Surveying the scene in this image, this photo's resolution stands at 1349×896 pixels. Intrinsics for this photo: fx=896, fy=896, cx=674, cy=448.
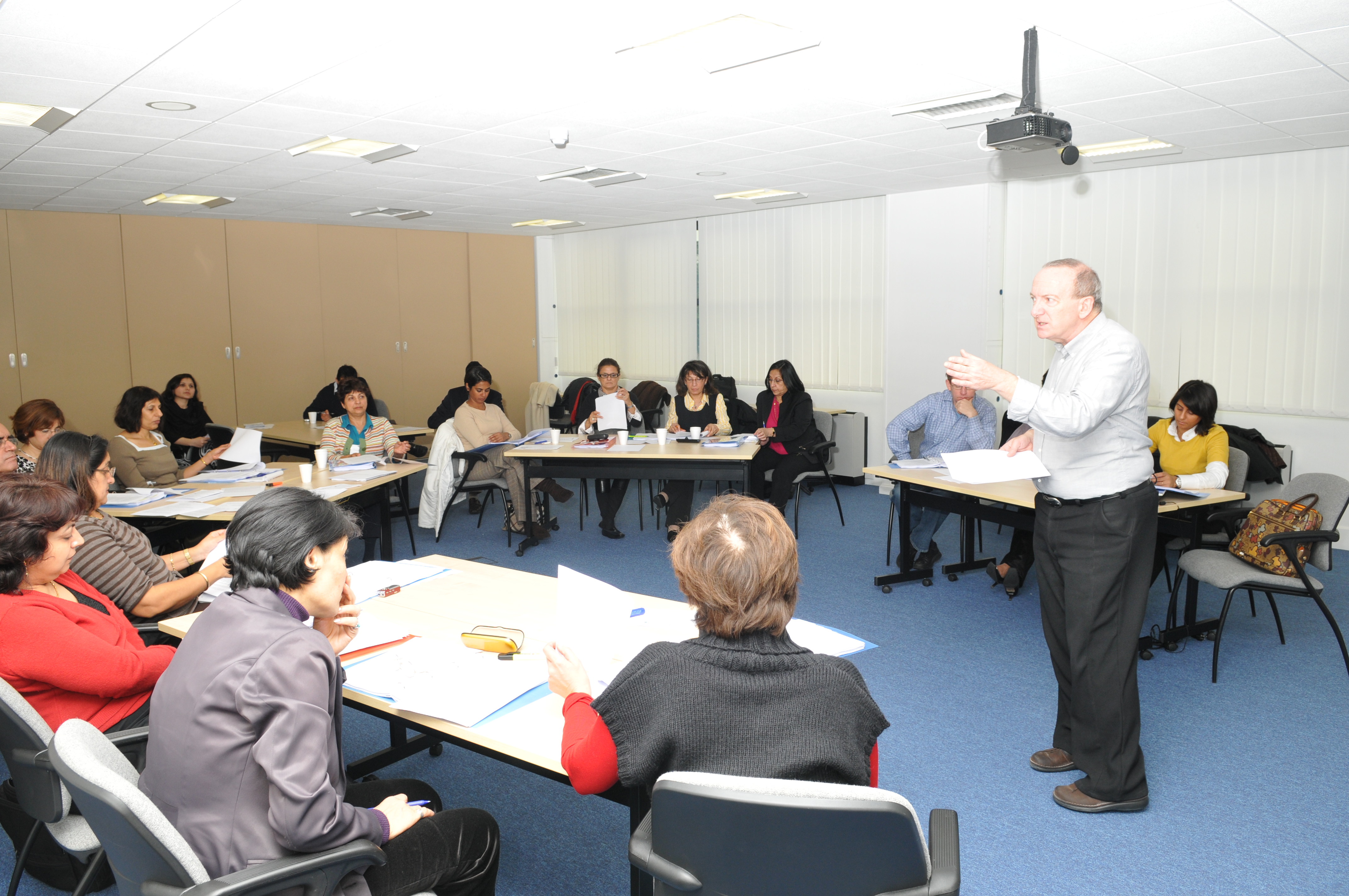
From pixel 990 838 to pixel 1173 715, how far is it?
1.28 metres

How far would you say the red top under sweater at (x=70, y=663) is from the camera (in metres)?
2.00

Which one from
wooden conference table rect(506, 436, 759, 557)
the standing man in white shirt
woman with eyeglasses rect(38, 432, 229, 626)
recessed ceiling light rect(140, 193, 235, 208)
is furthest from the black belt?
recessed ceiling light rect(140, 193, 235, 208)

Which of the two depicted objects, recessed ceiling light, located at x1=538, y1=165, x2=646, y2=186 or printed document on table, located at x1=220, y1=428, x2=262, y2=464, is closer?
printed document on table, located at x1=220, y1=428, x2=262, y2=464

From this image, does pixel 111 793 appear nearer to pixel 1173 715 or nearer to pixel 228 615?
pixel 228 615

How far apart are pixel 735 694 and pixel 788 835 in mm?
228

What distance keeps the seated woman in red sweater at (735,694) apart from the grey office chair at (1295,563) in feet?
9.93

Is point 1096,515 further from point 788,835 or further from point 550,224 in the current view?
point 550,224

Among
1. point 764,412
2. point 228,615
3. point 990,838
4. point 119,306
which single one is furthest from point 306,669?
point 119,306

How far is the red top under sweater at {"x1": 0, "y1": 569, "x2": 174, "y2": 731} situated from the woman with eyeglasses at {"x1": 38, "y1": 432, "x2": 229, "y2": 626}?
0.58m

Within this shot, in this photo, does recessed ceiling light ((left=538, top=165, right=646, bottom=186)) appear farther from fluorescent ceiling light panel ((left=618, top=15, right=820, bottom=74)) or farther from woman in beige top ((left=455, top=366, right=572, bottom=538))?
fluorescent ceiling light panel ((left=618, top=15, right=820, bottom=74))

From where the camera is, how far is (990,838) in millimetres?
2674

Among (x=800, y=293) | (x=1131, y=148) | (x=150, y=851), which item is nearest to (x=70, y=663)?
(x=150, y=851)

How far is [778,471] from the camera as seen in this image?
22.1 feet

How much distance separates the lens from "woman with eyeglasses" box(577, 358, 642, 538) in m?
6.61
